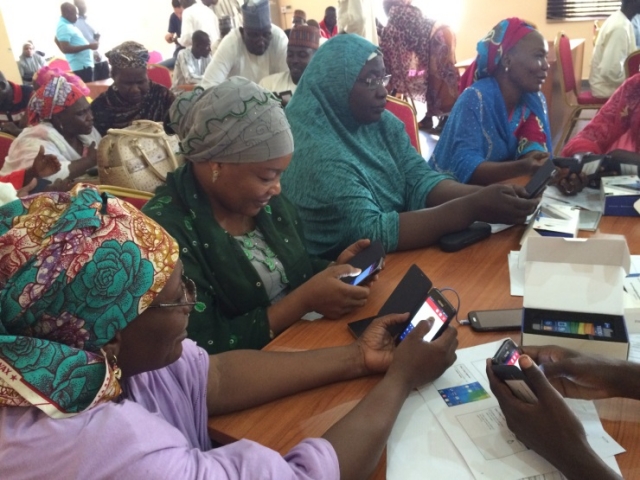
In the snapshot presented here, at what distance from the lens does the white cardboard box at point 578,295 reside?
0.92 meters

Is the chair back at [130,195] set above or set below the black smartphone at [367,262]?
above

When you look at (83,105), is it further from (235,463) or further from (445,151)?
(235,463)

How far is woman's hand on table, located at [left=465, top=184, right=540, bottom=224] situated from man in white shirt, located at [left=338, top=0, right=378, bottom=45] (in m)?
3.36

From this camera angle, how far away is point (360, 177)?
163cm

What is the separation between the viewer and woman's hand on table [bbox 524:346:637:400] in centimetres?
87

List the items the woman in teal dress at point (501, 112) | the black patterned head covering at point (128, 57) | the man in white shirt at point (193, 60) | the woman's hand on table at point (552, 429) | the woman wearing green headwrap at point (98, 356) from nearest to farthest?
the woman wearing green headwrap at point (98, 356) → the woman's hand on table at point (552, 429) → the woman in teal dress at point (501, 112) → the black patterned head covering at point (128, 57) → the man in white shirt at point (193, 60)

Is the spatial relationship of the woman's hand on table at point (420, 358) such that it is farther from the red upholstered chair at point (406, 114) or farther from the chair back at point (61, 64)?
the chair back at point (61, 64)

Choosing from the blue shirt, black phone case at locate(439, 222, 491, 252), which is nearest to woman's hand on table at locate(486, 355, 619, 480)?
black phone case at locate(439, 222, 491, 252)

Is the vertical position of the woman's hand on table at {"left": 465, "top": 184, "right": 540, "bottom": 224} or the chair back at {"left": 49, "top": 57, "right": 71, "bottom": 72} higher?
the chair back at {"left": 49, "top": 57, "right": 71, "bottom": 72}

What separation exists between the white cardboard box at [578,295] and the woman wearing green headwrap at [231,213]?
38cm

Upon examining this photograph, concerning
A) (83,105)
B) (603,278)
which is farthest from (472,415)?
(83,105)

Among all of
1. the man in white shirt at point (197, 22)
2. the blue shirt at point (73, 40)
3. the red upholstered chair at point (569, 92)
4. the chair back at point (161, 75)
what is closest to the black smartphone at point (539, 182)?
the red upholstered chair at point (569, 92)

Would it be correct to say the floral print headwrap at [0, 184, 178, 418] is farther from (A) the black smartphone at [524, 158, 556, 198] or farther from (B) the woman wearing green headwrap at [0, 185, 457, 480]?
(A) the black smartphone at [524, 158, 556, 198]

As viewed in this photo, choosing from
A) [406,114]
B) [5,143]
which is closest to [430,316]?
[406,114]
